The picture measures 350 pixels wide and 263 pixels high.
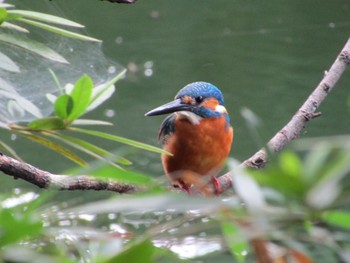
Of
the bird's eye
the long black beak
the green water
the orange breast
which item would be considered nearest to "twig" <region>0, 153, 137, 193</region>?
the long black beak

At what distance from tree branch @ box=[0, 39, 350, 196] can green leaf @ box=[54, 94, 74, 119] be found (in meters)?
0.29

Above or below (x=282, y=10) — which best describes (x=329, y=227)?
below

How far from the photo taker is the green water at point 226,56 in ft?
13.6

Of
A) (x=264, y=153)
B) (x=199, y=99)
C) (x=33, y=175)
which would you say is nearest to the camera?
(x=33, y=175)

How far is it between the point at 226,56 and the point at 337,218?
16.0 ft

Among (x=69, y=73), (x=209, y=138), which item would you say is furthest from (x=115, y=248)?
(x=209, y=138)

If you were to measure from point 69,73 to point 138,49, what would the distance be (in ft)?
11.9

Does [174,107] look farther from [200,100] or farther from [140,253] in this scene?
[140,253]

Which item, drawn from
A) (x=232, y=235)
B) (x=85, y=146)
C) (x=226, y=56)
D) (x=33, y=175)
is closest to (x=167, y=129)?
(x=33, y=175)

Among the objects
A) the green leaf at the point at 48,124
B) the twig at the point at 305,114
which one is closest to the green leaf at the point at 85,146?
the green leaf at the point at 48,124

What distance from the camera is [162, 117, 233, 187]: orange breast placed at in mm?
1716

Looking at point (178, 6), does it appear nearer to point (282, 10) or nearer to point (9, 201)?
point (282, 10)

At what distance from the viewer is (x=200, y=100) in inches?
72.1

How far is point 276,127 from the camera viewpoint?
412 centimetres
